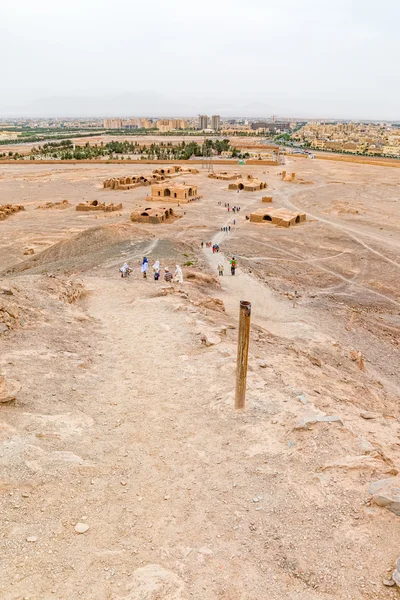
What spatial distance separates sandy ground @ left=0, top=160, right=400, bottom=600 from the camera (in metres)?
4.80

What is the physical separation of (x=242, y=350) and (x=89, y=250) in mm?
18829

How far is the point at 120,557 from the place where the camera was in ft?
16.1

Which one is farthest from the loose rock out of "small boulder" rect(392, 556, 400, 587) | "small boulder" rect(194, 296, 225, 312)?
"small boulder" rect(194, 296, 225, 312)

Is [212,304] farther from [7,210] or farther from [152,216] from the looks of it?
[7,210]

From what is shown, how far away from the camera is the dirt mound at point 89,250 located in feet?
71.7

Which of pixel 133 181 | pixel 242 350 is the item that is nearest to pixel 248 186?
pixel 133 181

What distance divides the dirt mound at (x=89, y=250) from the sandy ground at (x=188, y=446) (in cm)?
469

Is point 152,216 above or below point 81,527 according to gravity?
below

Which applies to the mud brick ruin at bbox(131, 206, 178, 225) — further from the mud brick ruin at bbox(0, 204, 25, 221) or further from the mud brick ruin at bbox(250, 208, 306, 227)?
the mud brick ruin at bbox(0, 204, 25, 221)

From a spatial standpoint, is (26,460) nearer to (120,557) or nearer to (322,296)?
(120,557)

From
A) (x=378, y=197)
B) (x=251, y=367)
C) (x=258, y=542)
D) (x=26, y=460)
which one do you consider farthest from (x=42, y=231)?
(x=378, y=197)

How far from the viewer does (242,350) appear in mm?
7754

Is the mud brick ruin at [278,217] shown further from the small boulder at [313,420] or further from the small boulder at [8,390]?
the small boulder at [8,390]

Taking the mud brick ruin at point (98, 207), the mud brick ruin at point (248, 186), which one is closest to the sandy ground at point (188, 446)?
the mud brick ruin at point (98, 207)
